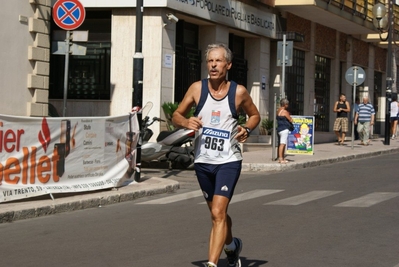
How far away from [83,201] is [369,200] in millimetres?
4313

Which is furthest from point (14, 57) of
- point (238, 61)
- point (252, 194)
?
point (238, 61)

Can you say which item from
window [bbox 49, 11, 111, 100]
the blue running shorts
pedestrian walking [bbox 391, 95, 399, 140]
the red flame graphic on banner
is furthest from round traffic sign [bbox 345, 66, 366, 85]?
the blue running shorts

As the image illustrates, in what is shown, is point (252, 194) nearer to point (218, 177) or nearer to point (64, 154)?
point (64, 154)

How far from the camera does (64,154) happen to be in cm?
1311

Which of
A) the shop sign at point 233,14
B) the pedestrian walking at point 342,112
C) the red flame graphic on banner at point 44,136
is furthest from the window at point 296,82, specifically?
the red flame graphic on banner at point 44,136

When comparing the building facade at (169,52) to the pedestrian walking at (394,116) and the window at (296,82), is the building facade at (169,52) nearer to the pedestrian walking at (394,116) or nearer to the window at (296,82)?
the window at (296,82)

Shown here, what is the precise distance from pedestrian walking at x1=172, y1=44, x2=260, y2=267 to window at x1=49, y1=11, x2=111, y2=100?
16.6 meters

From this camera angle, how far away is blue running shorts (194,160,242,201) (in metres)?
7.06

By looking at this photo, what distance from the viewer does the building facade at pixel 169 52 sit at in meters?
18.3

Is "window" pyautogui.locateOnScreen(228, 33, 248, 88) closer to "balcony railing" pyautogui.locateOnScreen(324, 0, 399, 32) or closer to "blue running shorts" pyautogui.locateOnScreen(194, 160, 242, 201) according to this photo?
"balcony railing" pyautogui.locateOnScreen(324, 0, 399, 32)

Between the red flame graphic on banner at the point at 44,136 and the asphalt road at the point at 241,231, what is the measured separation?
1184mm

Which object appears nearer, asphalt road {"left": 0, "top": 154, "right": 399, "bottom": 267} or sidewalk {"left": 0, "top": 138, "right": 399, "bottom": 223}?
asphalt road {"left": 0, "top": 154, "right": 399, "bottom": 267}

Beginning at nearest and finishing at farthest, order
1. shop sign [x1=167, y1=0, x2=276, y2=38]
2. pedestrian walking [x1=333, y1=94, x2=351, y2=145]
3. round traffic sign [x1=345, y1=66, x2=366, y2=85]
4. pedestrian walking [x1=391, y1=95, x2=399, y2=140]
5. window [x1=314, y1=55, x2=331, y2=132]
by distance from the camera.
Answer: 1. shop sign [x1=167, y1=0, x2=276, y2=38]
2. round traffic sign [x1=345, y1=66, x2=366, y2=85]
3. pedestrian walking [x1=333, y1=94, x2=351, y2=145]
4. window [x1=314, y1=55, x2=331, y2=132]
5. pedestrian walking [x1=391, y1=95, x2=399, y2=140]

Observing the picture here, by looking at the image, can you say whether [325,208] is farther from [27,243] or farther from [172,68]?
[172,68]
